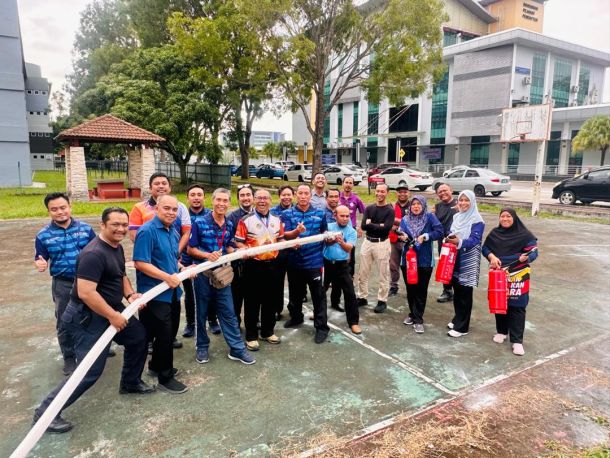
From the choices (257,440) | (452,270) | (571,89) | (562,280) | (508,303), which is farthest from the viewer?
(571,89)

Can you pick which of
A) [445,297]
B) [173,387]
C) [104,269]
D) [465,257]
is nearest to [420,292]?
[465,257]

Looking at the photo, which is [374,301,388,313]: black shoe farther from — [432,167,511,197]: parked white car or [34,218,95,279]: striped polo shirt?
[432,167,511,197]: parked white car

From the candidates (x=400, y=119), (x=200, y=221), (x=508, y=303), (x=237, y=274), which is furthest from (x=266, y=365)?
(x=400, y=119)

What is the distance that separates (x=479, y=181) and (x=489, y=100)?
2268 centimetres

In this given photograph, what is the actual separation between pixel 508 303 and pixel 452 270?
25.7 inches

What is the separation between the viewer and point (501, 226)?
182 inches

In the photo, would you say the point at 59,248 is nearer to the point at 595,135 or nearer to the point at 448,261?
the point at 448,261

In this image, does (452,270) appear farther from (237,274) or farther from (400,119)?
(400,119)

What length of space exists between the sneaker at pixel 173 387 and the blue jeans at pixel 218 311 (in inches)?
22.2

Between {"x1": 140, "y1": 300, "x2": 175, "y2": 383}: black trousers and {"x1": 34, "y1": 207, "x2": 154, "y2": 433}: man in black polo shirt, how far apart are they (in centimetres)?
15

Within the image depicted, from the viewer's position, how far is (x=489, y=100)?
126 ft

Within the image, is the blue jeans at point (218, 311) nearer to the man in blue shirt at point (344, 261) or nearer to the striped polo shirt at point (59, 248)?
the striped polo shirt at point (59, 248)

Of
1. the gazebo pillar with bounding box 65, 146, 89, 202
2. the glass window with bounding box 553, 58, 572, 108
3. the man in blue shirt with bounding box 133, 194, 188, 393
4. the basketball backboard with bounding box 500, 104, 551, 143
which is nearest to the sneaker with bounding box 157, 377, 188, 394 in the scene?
the man in blue shirt with bounding box 133, 194, 188, 393

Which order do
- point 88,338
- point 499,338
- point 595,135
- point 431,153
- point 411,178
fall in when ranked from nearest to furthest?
point 88,338
point 499,338
point 411,178
point 595,135
point 431,153
